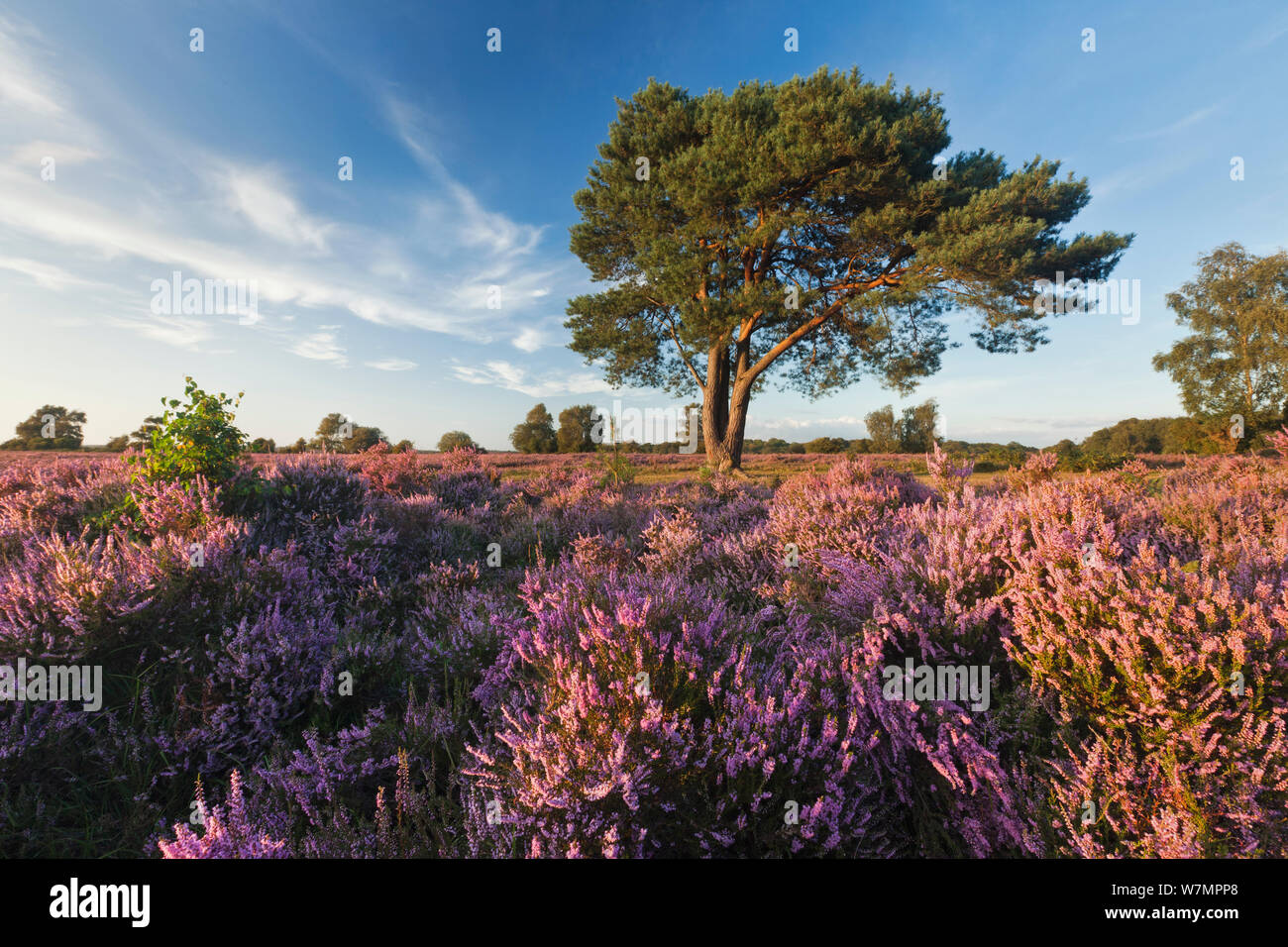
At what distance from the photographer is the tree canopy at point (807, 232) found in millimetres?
14078

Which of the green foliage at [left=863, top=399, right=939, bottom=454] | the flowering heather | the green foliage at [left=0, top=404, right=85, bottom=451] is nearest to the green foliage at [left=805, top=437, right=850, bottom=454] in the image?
the green foliage at [left=863, top=399, right=939, bottom=454]

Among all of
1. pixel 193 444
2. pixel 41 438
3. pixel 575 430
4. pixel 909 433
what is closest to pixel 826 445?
pixel 909 433

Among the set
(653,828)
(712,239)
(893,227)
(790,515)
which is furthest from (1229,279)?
(653,828)

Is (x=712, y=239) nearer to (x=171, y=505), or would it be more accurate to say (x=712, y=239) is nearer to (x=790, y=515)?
(x=790, y=515)

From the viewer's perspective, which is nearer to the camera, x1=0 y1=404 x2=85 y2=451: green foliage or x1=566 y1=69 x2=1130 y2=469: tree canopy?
x1=566 y1=69 x2=1130 y2=469: tree canopy

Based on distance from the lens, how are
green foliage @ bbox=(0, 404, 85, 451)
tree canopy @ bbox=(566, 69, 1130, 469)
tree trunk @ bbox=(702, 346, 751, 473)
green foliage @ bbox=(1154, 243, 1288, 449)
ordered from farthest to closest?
green foliage @ bbox=(1154, 243, 1288, 449) → green foliage @ bbox=(0, 404, 85, 451) → tree trunk @ bbox=(702, 346, 751, 473) → tree canopy @ bbox=(566, 69, 1130, 469)

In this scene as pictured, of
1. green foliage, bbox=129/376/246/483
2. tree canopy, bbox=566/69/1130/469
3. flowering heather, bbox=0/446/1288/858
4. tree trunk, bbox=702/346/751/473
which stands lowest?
flowering heather, bbox=0/446/1288/858

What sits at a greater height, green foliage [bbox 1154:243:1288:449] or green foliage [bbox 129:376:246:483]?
green foliage [bbox 1154:243:1288:449]

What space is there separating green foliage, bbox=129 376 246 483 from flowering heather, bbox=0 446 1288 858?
3.87 feet

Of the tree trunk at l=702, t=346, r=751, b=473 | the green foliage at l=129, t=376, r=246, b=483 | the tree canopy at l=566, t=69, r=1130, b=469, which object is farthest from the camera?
the tree trunk at l=702, t=346, r=751, b=473

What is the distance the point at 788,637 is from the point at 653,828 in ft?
4.08

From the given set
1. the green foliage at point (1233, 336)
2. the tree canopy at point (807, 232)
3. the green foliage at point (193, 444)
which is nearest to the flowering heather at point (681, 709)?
the green foliage at point (193, 444)

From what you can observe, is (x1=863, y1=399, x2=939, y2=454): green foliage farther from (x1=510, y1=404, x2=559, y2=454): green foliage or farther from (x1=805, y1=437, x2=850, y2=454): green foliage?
(x1=510, y1=404, x2=559, y2=454): green foliage

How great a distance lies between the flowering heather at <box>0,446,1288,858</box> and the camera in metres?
1.71
